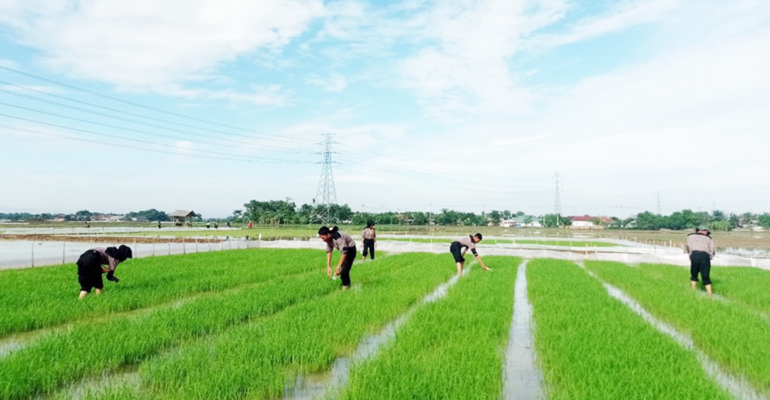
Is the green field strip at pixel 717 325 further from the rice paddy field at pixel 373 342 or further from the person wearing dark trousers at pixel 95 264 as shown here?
the person wearing dark trousers at pixel 95 264

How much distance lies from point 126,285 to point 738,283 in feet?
42.2

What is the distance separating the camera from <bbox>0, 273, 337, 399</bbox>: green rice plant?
3807 mm

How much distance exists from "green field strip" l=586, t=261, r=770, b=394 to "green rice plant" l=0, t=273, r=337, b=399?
5476mm

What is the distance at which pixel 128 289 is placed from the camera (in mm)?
8406

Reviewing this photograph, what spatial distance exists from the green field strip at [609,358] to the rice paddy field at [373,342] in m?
0.02

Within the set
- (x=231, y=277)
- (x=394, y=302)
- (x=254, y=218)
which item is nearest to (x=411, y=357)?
(x=394, y=302)

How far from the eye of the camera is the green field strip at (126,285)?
6402 mm

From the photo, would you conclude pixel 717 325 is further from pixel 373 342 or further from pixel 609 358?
pixel 373 342

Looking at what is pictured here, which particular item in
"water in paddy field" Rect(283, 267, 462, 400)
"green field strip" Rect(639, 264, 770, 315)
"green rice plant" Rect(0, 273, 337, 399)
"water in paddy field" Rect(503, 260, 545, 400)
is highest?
"green rice plant" Rect(0, 273, 337, 399)

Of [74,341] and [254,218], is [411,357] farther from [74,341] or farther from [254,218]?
[254,218]

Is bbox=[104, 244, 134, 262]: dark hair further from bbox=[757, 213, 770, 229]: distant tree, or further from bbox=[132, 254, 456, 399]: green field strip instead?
bbox=[757, 213, 770, 229]: distant tree

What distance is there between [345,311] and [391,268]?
648 cm

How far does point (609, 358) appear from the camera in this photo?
4.43 meters

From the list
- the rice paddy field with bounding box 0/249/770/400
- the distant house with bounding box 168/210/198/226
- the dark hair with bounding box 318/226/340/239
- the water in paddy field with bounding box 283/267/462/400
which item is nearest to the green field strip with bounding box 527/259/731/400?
the rice paddy field with bounding box 0/249/770/400
